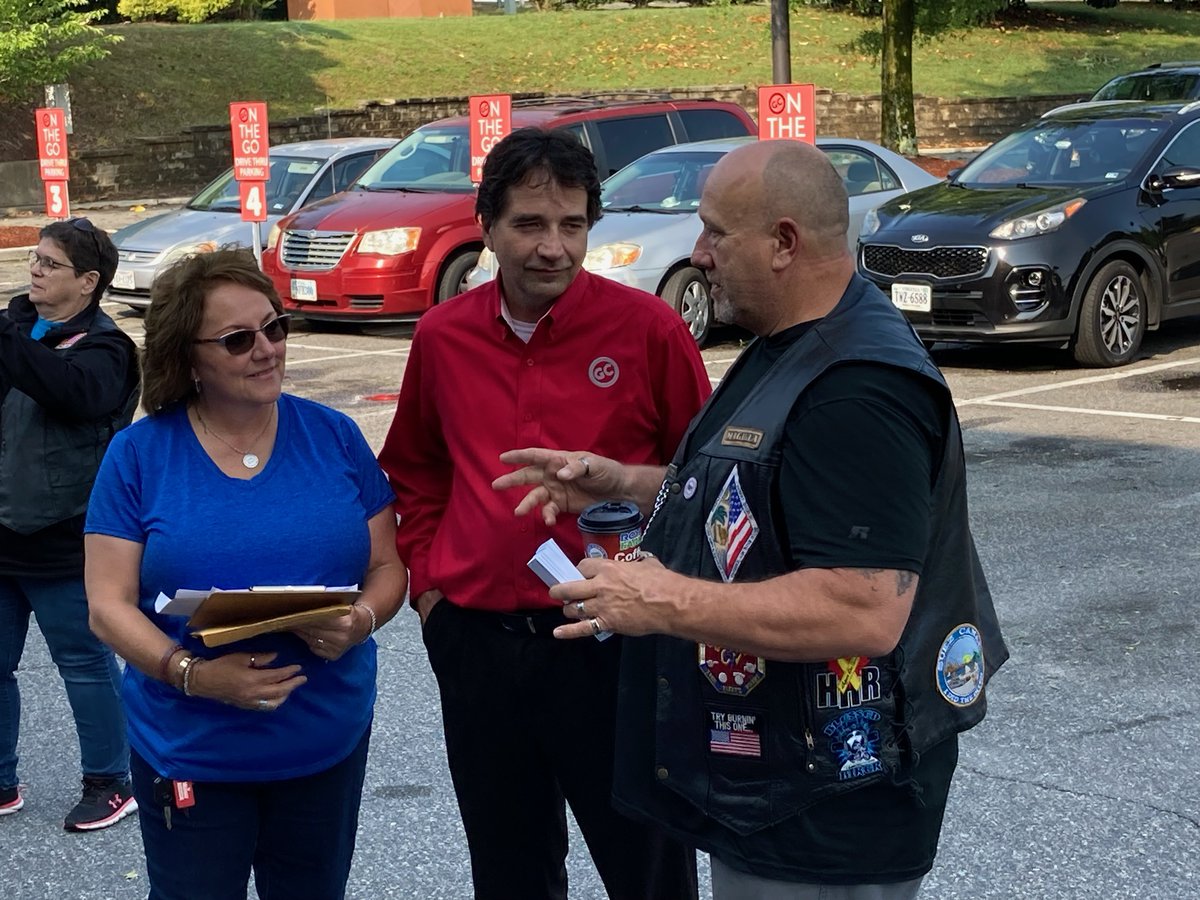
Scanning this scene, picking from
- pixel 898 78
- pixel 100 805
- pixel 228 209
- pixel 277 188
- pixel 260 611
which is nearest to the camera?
pixel 260 611

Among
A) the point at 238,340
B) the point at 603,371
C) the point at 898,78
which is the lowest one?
the point at 603,371

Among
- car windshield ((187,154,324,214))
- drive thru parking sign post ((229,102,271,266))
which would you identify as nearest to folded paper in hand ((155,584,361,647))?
drive thru parking sign post ((229,102,271,266))

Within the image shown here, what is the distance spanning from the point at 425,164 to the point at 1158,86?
28.0 ft

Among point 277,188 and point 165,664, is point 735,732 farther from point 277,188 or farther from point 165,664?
point 277,188

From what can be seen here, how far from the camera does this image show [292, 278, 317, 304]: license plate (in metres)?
15.0

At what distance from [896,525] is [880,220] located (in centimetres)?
1091

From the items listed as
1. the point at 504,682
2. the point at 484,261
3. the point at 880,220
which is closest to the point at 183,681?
the point at 504,682

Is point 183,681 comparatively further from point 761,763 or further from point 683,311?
point 683,311

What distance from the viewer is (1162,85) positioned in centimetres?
1839

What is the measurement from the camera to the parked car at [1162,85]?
59.1 feet

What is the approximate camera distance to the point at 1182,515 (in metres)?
7.98

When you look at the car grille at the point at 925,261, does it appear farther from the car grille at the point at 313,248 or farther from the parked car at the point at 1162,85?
the parked car at the point at 1162,85

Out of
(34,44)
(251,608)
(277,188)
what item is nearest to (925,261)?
(277,188)

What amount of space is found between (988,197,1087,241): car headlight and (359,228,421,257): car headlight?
534 cm
